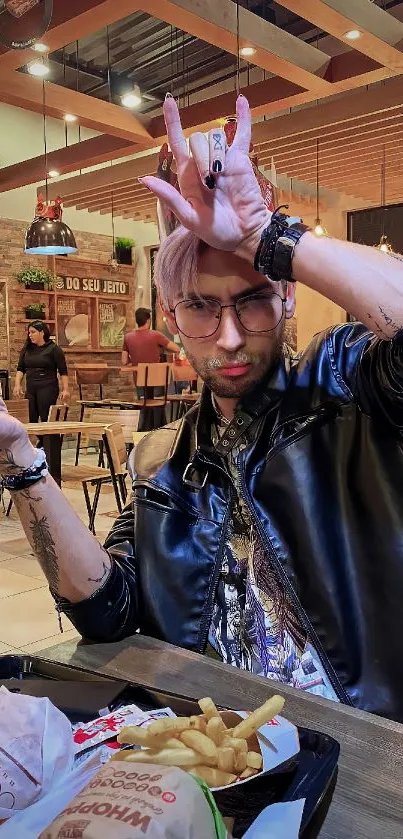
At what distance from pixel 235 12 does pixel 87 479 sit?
142 inches

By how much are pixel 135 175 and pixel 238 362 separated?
25.1 feet

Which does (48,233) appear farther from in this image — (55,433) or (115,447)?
(115,447)

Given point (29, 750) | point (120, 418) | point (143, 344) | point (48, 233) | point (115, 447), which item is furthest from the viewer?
point (143, 344)

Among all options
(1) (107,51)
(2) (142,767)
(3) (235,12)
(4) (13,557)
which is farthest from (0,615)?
(1) (107,51)

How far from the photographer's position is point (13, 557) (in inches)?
183

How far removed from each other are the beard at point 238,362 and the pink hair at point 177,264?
0.12m

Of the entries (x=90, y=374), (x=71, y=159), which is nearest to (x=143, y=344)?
(x=71, y=159)

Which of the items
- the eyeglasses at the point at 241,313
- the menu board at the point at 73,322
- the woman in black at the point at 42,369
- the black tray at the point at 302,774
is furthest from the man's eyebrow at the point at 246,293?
the menu board at the point at 73,322

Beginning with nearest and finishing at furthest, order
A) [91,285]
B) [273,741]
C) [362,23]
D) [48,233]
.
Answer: [273,741] < [362,23] < [48,233] < [91,285]

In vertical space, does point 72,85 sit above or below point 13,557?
above

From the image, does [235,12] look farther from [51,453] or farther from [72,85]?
[72,85]

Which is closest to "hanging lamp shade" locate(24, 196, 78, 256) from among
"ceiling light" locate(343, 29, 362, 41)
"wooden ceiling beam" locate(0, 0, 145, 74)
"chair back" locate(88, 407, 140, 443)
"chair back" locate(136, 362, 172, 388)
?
"chair back" locate(136, 362, 172, 388)

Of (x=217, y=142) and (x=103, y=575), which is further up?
(x=217, y=142)

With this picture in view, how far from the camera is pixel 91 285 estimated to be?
39.4 ft
